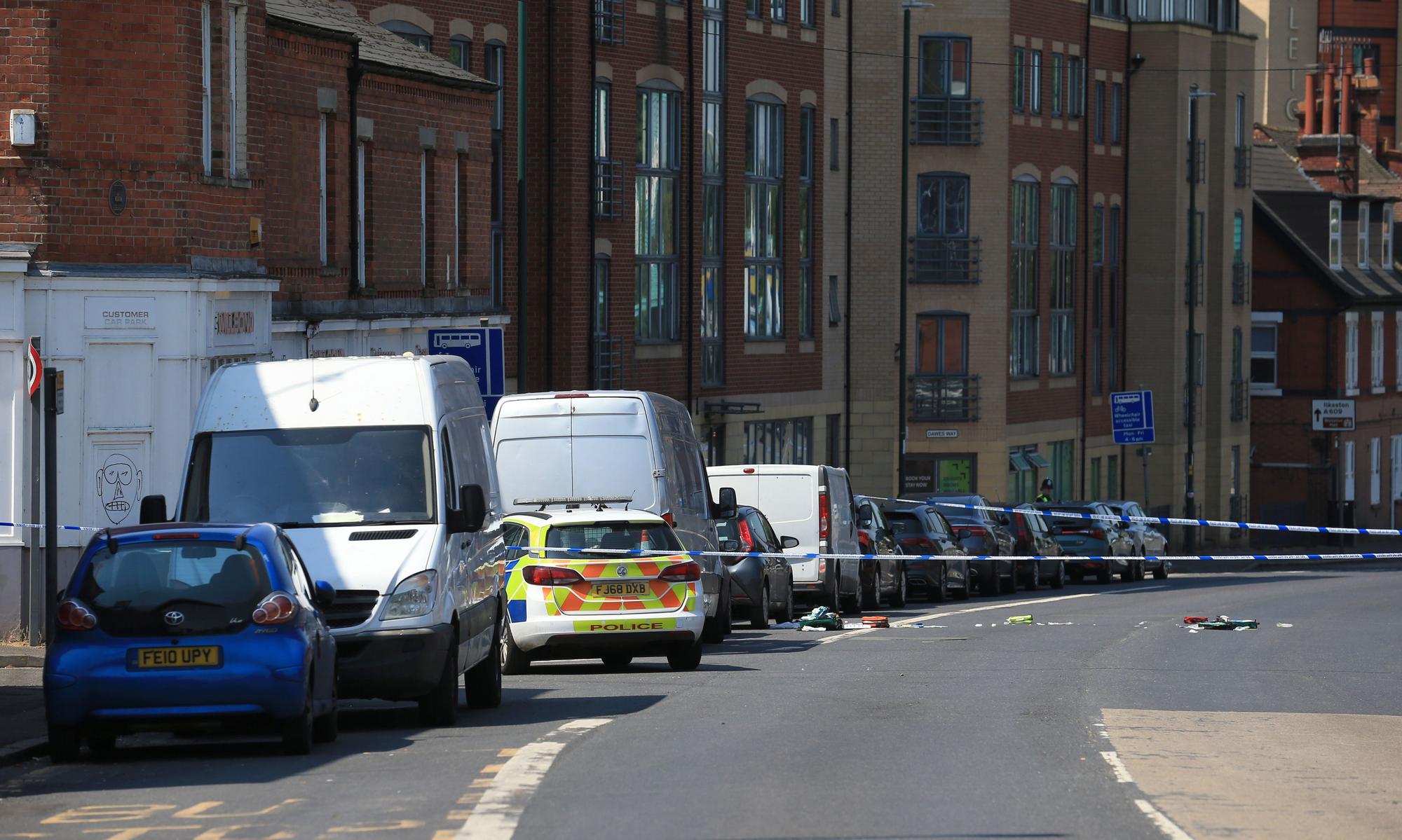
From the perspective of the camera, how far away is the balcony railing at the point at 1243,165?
70.1 metres

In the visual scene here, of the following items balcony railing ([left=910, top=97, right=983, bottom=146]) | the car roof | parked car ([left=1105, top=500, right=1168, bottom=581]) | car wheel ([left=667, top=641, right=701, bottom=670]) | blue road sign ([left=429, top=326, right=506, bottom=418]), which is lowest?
parked car ([left=1105, top=500, right=1168, bottom=581])

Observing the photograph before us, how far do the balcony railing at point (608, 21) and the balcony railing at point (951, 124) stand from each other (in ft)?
50.0

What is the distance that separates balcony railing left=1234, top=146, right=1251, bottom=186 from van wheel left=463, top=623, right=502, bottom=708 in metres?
55.9

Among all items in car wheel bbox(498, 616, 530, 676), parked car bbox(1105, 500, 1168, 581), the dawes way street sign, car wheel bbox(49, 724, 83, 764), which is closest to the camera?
car wheel bbox(49, 724, 83, 764)

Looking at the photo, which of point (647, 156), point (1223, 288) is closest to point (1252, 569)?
point (1223, 288)

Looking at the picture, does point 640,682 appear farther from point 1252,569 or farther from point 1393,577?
point 1252,569

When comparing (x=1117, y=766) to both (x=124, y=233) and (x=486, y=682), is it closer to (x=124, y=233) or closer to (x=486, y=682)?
(x=486, y=682)

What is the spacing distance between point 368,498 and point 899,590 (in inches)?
745

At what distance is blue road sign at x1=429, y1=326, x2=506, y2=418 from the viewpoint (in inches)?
1090

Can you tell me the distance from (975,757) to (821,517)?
16.4 meters

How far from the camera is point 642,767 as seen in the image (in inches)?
525

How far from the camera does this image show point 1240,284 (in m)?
70.4

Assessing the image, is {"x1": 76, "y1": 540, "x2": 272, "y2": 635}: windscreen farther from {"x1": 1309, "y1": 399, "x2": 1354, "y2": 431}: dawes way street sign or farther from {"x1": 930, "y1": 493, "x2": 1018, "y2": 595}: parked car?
{"x1": 1309, "y1": 399, "x2": 1354, "y2": 431}: dawes way street sign

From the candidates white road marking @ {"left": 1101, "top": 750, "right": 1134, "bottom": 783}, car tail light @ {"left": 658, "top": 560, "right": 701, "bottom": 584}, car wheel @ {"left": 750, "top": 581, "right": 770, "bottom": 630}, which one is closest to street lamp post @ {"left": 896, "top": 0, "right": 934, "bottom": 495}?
car wheel @ {"left": 750, "top": 581, "right": 770, "bottom": 630}
